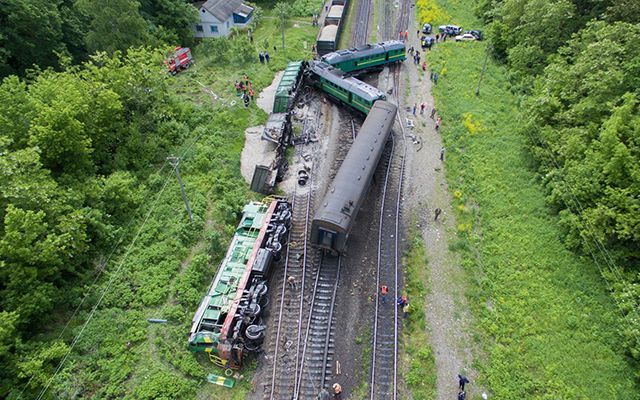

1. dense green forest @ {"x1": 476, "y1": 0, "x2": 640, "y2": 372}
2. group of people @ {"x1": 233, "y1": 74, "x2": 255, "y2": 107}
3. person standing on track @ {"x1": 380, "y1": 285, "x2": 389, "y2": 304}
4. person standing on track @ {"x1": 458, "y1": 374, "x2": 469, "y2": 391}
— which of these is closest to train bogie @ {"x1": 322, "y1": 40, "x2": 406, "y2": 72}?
group of people @ {"x1": 233, "y1": 74, "x2": 255, "y2": 107}

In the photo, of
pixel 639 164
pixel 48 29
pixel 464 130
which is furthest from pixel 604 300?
pixel 48 29

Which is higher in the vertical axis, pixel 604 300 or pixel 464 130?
pixel 464 130

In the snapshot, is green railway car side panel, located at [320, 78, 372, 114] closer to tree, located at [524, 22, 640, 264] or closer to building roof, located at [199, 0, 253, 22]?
tree, located at [524, 22, 640, 264]

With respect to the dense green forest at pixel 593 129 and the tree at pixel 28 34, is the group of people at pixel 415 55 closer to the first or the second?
the dense green forest at pixel 593 129

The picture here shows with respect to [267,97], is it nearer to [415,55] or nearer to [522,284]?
[415,55]

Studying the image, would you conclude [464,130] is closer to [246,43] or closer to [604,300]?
[604,300]
